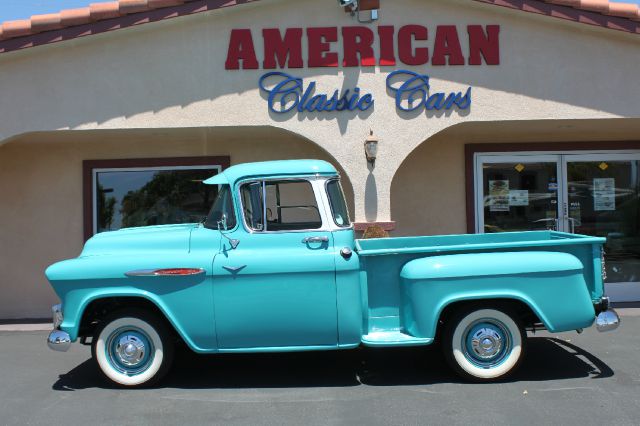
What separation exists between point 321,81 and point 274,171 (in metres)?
2.86

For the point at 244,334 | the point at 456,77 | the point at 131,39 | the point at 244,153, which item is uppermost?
the point at 131,39

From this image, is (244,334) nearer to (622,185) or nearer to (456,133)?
(456,133)

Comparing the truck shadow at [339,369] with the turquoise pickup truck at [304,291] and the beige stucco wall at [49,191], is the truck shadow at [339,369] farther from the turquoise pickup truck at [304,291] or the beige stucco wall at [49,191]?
the beige stucco wall at [49,191]

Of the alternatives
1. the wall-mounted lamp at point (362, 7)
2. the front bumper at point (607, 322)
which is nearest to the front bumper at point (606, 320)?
the front bumper at point (607, 322)

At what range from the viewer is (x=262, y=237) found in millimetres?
5781

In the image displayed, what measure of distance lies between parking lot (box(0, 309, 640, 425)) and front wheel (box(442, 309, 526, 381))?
16 centimetres

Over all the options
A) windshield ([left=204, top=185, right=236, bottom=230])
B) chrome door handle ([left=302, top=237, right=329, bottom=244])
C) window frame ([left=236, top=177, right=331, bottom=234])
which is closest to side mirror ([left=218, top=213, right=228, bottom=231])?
windshield ([left=204, top=185, right=236, bottom=230])

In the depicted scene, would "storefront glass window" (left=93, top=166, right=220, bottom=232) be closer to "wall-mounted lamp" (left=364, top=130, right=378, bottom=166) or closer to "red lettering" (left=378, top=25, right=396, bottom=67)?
"wall-mounted lamp" (left=364, top=130, right=378, bottom=166)

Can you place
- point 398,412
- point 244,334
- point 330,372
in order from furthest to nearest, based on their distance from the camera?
point 330,372
point 244,334
point 398,412

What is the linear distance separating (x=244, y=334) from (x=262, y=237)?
88 cm

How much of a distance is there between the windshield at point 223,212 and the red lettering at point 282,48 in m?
2.87

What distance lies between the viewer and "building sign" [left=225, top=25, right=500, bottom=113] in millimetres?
8352

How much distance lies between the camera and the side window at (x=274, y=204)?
5.86 metres

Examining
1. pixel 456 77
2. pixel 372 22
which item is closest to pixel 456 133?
pixel 456 77
